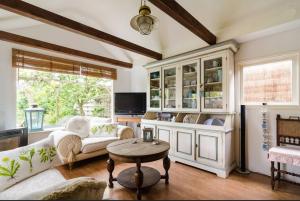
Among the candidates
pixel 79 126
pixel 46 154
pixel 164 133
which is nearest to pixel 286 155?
pixel 164 133

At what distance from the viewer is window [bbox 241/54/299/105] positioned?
7.22ft

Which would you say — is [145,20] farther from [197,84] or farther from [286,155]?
[286,155]

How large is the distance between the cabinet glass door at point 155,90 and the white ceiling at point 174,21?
1.75ft

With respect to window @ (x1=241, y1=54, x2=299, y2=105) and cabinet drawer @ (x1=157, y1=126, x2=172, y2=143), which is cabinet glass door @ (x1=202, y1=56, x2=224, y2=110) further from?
cabinet drawer @ (x1=157, y1=126, x2=172, y2=143)

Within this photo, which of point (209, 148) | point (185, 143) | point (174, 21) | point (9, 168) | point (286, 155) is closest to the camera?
point (9, 168)

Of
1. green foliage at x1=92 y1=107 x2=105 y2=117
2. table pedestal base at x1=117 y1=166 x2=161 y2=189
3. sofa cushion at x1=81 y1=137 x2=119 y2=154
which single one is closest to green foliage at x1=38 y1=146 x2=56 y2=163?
table pedestal base at x1=117 y1=166 x2=161 y2=189

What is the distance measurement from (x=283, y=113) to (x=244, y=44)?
1.18m

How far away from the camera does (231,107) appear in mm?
2504

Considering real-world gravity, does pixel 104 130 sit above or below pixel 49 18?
below

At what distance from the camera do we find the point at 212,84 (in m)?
2.71

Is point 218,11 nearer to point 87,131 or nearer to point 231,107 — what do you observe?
point 231,107

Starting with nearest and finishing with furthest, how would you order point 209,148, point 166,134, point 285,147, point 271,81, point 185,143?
1. point 285,147
2. point 271,81
3. point 209,148
4. point 185,143
5. point 166,134

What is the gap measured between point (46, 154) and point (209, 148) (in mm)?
2137

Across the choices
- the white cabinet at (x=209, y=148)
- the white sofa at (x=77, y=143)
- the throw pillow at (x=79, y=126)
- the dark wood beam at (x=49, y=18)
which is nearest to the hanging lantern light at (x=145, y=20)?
the dark wood beam at (x=49, y=18)
